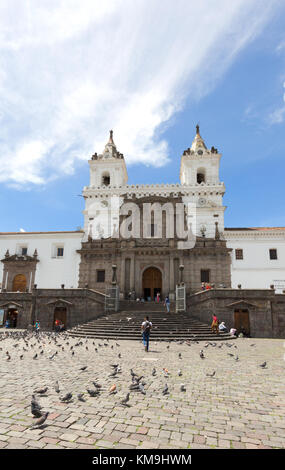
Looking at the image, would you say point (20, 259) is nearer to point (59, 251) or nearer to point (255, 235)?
point (59, 251)

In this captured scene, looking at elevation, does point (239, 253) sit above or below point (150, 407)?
above

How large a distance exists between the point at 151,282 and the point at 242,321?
12.9 meters

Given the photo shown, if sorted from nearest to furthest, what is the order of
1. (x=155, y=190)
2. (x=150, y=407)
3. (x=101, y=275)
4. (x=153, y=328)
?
(x=150, y=407) < (x=153, y=328) < (x=101, y=275) < (x=155, y=190)

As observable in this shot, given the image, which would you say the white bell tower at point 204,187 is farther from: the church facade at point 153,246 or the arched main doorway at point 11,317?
the arched main doorway at point 11,317

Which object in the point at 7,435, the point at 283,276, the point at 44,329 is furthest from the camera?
the point at 283,276

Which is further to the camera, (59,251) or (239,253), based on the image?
(59,251)

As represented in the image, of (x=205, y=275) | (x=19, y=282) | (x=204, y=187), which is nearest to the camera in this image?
(x=205, y=275)

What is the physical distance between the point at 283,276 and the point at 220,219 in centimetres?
958

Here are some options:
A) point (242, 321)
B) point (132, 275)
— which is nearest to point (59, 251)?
point (132, 275)

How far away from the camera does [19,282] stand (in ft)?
115

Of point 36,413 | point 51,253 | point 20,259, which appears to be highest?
point 51,253

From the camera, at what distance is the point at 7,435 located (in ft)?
14.9
